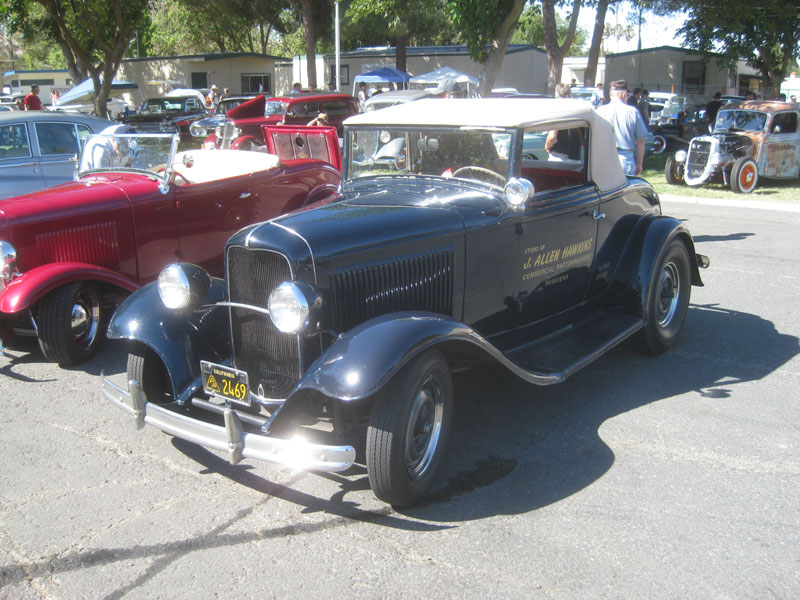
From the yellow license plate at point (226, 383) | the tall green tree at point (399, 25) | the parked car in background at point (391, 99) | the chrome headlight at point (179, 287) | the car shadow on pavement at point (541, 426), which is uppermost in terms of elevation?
the tall green tree at point (399, 25)

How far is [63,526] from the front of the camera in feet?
10.6

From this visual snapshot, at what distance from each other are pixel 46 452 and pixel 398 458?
213 cm

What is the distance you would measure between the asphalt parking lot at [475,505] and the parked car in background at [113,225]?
25.2 inches


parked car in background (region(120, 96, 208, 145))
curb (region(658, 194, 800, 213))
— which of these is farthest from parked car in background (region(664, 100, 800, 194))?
parked car in background (region(120, 96, 208, 145))

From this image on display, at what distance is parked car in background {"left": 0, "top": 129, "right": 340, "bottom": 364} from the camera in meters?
5.17

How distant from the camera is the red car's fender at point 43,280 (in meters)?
4.86

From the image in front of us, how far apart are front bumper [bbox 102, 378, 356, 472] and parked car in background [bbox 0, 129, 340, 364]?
1.98 metres

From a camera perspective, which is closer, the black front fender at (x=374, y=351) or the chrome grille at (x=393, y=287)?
the black front fender at (x=374, y=351)

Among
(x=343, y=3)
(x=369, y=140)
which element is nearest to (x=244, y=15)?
(x=343, y=3)

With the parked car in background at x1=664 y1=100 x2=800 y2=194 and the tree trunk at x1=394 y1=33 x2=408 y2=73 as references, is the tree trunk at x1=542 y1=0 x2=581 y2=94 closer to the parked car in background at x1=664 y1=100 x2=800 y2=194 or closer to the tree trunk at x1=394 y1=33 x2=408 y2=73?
the parked car in background at x1=664 y1=100 x2=800 y2=194

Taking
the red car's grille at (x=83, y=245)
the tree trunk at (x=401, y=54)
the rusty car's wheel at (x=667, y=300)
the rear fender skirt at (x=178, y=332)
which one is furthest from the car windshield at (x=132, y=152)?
the tree trunk at (x=401, y=54)

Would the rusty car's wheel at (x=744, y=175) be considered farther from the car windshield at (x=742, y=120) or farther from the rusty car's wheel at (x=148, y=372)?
the rusty car's wheel at (x=148, y=372)

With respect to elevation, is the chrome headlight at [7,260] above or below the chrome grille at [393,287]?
below

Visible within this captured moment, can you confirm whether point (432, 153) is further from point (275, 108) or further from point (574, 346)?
point (275, 108)
